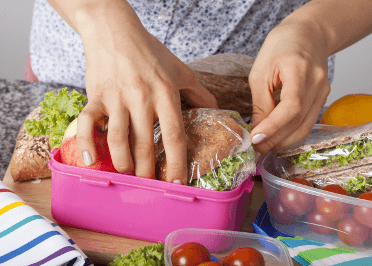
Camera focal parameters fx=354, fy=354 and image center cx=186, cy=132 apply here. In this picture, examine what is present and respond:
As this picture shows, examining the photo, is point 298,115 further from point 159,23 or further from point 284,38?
point 159,23

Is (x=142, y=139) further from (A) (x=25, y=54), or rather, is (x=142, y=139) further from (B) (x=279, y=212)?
(A) (x=25, y=54)

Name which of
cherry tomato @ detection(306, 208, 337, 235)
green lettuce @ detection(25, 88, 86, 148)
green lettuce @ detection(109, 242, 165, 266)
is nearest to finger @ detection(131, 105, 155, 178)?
green lettuce @ detection(109, 242, 165, 266)

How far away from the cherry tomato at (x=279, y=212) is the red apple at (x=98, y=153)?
0.34 meters

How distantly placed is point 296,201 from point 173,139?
11.3 inches

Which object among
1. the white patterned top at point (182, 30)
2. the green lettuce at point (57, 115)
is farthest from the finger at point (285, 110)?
the white patterned top at point (182, 30)

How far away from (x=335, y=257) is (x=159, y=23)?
2.92 feet

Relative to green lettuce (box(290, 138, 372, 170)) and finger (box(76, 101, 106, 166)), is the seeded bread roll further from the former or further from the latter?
green lettuce (box(290, 138, 372, 170))

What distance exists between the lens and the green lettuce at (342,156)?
0.76 meters

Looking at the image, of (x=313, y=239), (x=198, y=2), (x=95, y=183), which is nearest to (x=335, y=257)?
(x=313, y=239)

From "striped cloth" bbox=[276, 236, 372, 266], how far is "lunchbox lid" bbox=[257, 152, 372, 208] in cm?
10

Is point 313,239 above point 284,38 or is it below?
below

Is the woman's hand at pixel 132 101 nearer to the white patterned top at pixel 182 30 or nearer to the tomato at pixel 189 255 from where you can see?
the tomato at pixel 189 255

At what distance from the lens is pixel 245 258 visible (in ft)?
1.81

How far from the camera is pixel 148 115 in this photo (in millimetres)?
652
